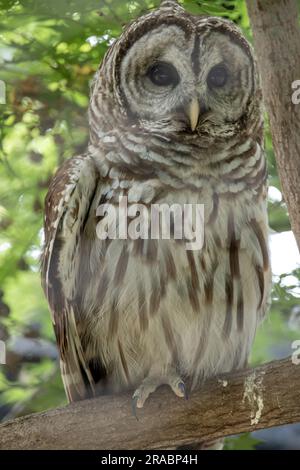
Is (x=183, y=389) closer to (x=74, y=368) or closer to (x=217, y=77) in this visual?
(x=74, y=368)

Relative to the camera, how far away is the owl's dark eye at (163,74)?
259cm

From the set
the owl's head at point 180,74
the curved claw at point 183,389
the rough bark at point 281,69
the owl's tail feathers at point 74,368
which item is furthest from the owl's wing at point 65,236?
the rough bark at point 281,69

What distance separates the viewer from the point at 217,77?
2.62 meters

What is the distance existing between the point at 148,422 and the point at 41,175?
3.33 ft

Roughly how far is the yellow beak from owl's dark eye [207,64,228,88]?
4.9 inches

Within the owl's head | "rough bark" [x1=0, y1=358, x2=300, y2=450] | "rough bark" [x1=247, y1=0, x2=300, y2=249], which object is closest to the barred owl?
the owl's head

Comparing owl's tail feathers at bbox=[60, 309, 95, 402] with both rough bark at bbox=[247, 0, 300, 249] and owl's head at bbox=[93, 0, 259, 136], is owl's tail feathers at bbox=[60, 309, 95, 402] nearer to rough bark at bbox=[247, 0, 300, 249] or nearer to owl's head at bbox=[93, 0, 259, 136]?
owl's head at bbox=[93, 0, 259, 136]

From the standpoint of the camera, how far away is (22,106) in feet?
9.38

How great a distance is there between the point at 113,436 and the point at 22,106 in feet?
3.92

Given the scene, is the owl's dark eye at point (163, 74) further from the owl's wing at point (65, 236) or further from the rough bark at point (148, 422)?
the rough bark at point (148, 422)

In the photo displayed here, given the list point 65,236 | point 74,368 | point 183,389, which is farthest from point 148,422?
point 65,236

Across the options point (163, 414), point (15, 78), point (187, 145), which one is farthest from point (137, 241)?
point (15, 78)

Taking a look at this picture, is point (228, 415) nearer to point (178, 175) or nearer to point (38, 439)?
point (38, 439)

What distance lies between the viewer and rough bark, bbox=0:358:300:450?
2.32 metres
